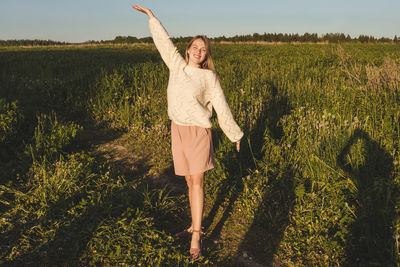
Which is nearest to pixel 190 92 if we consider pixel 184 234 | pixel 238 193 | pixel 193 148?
pixel 193 148

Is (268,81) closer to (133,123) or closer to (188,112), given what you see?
(133,123)

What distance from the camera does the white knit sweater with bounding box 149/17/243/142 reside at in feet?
8.64

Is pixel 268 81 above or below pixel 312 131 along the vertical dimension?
above

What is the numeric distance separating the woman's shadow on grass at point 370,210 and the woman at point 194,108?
4.53 ft

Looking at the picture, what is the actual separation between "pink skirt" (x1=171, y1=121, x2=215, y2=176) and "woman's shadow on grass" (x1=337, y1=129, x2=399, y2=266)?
151cm

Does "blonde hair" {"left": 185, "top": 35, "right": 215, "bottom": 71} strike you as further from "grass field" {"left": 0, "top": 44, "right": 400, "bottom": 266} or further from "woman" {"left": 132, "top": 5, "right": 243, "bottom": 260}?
"grass field" {"left": 0, "top": 44, "right": 400, "bottom": 266}

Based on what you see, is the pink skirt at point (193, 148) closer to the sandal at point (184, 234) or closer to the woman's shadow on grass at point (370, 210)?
the sandal at point (184, 234)

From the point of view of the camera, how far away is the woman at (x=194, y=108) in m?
2.65

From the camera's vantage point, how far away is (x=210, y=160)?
278 centimetres

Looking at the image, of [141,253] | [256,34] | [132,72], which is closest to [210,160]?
[141,253]

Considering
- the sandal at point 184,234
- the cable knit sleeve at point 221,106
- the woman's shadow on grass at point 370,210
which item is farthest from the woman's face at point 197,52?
the woman's shadow on grass at point 370,210

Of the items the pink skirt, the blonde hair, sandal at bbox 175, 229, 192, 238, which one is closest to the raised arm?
the blonde hair

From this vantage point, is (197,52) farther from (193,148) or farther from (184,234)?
(184,234)

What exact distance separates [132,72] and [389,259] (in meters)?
7.22
